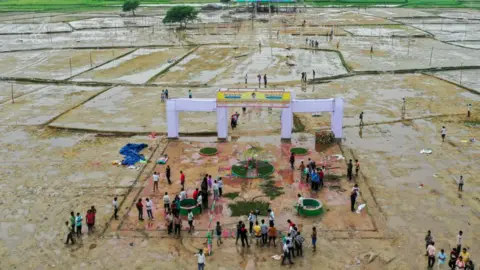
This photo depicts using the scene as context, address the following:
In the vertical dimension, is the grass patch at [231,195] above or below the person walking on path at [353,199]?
below

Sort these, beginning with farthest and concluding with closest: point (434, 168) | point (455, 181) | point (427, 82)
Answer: point (427, 82)
point (434, 168)
point (455, 181)

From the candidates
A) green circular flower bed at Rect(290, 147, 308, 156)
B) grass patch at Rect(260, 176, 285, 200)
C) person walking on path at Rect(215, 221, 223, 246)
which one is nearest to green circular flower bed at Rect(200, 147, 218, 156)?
green circular flower bed at Rect(290, 147, 308, 156)

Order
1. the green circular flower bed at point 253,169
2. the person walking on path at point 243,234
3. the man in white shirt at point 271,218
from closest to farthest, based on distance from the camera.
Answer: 1. the person walking on path at point 243,234
2. the man in white shirt at point 271,218
3. the green circular flower bed at point 253,169

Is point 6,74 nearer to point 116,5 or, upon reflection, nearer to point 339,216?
point 339,216

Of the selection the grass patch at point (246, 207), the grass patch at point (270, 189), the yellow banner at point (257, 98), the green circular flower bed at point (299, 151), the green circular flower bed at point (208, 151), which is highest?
the yellow banner at point (257, 98)

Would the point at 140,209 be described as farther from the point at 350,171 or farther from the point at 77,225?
the point at 350,171

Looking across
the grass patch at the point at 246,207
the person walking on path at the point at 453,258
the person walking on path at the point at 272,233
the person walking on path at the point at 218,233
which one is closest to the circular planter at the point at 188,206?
the grass patch at the point at 246,207

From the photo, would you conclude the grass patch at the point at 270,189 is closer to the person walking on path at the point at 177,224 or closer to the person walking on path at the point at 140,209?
the person walking on path at the point at 177,224

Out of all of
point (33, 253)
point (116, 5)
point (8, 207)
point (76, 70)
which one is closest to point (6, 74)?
point (76, 70)
